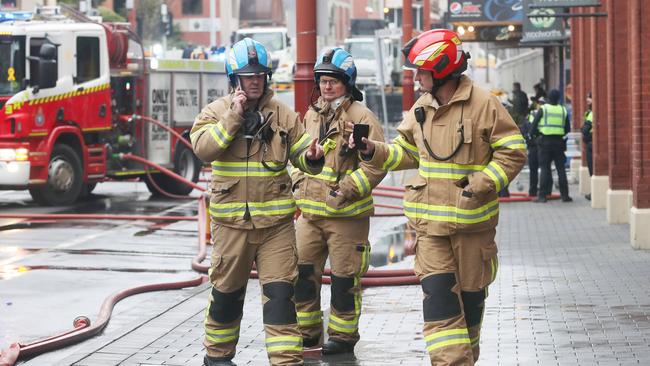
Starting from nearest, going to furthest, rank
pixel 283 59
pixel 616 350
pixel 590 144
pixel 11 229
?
pixel 616 350 → pixel 11 229 → pixel 590 144 → pixel 283 59

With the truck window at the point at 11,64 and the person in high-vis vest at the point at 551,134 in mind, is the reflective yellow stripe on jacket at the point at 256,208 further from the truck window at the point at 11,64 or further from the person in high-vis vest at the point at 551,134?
the person in high-vis vest at the point at 551,134

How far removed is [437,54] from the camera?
7.04 meters

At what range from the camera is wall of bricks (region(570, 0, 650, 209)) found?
14398mm

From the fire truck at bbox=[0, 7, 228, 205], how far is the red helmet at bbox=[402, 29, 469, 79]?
1334 cm

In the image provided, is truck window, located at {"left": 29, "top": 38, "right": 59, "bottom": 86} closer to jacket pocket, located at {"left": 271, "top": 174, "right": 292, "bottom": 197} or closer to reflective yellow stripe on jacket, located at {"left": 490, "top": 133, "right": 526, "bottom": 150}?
jacket pocket, located at {"left": 271, "top": 174, "right": 292, "bottom": 197}

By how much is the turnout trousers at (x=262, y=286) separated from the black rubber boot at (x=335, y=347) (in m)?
0.87

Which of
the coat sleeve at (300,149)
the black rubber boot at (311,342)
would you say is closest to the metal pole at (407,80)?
the black rubber boot at (311,342)

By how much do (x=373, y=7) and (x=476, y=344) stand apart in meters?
95.2

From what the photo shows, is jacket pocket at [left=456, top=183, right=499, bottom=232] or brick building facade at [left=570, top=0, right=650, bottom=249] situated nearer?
jacket pocket at [left=456, top=183, right=499, bottom=232]

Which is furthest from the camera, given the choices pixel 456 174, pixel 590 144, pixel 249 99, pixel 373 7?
pixel 373 7

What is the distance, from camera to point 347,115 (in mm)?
8641

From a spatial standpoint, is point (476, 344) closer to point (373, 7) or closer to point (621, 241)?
point (621, 241)

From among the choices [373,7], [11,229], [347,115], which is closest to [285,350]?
[347,115]

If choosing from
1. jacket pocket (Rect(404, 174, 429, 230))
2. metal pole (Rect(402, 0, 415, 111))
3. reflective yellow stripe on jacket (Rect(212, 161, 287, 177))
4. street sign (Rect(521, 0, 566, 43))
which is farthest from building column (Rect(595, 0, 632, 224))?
jacket pocket (Rect(404, 174, 429, 230))
